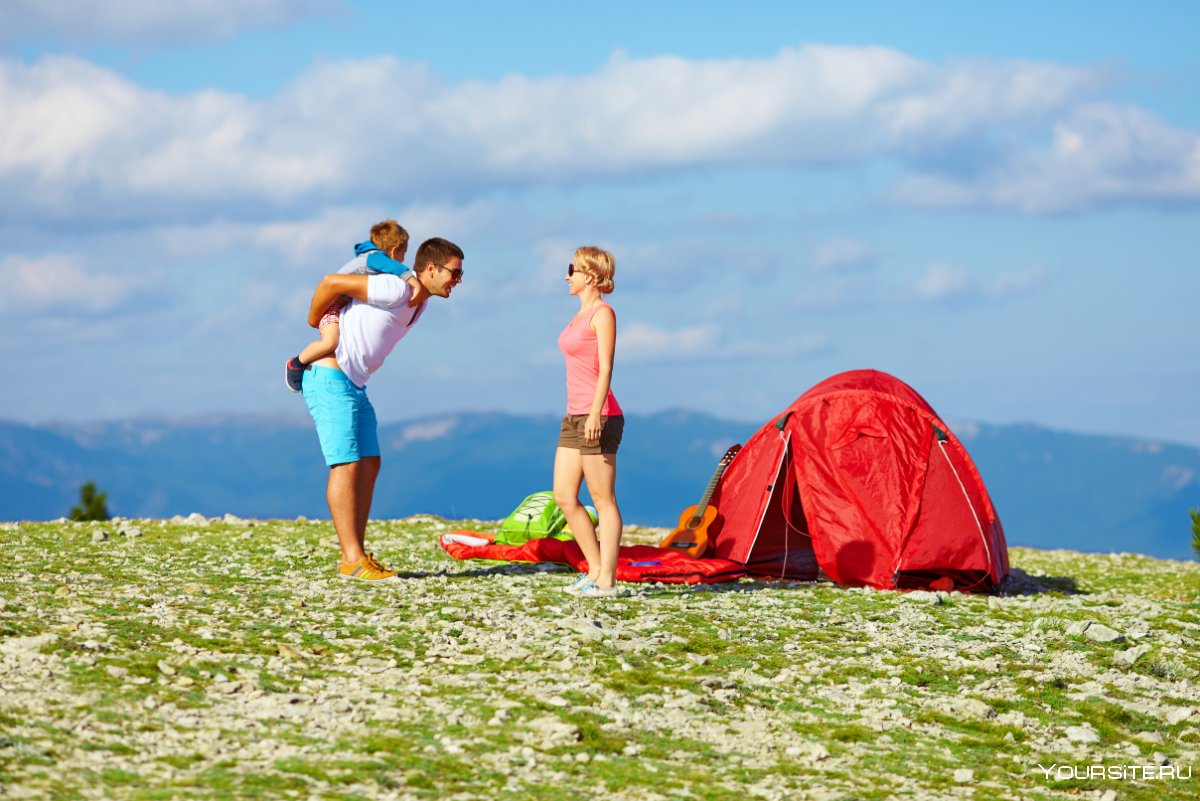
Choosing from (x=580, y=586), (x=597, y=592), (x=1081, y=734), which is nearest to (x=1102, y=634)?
(x=1081, y=734)

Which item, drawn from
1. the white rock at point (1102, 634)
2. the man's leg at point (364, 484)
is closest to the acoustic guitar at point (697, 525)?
the man's leg at point (364, 484)

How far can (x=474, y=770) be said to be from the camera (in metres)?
7.46

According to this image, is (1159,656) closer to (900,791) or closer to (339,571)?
(900,791)

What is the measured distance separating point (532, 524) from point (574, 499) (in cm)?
470

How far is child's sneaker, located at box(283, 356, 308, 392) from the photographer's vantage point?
13164mm

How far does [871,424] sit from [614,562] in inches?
193

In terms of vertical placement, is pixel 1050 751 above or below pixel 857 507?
below

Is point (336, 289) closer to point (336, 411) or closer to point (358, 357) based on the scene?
point (358, 357)

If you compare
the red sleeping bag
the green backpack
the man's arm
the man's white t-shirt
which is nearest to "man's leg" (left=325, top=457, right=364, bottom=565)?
the man's white t-shirt

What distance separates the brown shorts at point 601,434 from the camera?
12242mm

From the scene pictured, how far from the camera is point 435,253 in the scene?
42.5ft

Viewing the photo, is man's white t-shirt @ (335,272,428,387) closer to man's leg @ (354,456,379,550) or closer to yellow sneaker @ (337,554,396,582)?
man's leg @ (354,456,379,550)

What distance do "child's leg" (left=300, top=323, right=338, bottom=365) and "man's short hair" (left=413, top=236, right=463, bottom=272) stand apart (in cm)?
110

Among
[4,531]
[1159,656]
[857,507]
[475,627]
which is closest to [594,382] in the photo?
[475,627]
